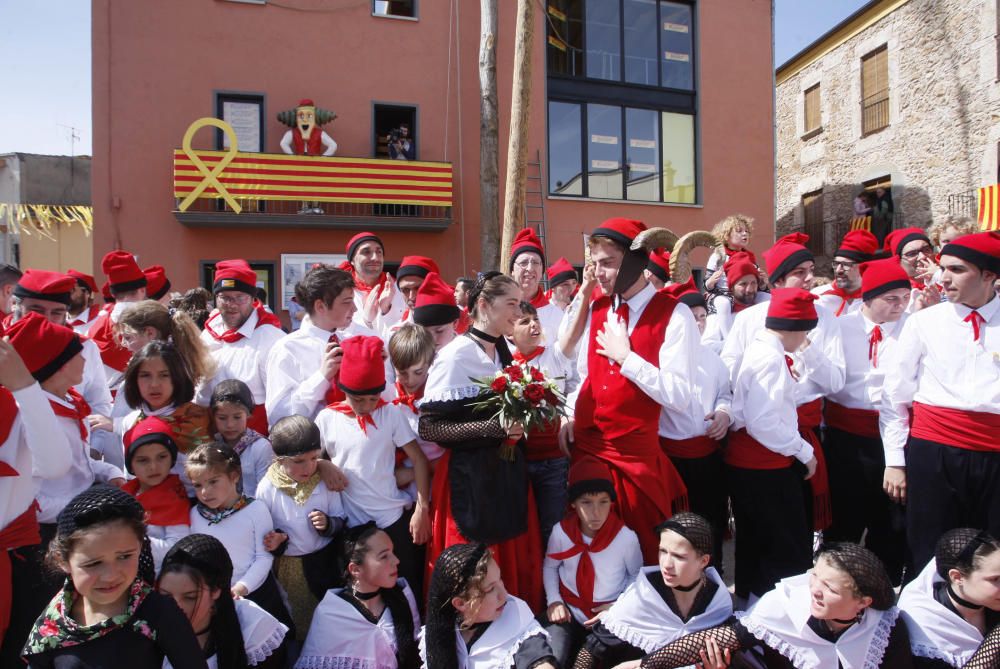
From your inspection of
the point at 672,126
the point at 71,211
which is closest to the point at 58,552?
the point at 672,126

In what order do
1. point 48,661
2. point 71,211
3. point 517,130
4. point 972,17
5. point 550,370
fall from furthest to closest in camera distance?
point 71,211 < point 972,17 < point 517,130 < point 550,370 < point 48,661

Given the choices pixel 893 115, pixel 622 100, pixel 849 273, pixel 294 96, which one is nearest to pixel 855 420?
pixel 849 273

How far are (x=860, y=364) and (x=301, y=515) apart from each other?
11.3 ft

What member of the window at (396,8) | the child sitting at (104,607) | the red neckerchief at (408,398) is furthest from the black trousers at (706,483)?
the window at (396,8)

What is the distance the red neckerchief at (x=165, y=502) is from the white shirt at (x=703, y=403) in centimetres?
239

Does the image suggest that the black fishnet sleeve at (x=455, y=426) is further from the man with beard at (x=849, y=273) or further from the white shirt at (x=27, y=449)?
the man with beard at (x=849, y=273)

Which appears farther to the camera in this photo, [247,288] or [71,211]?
[71,211]

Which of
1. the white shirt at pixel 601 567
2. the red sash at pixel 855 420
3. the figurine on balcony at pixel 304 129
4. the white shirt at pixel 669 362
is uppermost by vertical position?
the figurine on balcony at pixel 304 129

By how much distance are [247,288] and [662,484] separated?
115 inches

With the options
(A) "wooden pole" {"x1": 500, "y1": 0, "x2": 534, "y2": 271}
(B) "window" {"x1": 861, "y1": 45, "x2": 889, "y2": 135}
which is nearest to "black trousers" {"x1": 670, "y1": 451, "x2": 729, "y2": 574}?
(A) "wooden pole" {"x1": 500, "y1": 0, "x2": 534, "y2": 271}

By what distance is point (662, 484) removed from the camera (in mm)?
3297

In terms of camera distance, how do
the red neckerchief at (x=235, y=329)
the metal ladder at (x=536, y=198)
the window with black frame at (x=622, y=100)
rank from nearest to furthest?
the red neckerchief at (x=235, y=329) → the metal ladder at (x=536, y=198) → the window with black frame at (x=622, y=100)

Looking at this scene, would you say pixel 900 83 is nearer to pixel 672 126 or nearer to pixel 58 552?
pixel 672 126

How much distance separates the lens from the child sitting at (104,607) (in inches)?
85.5
